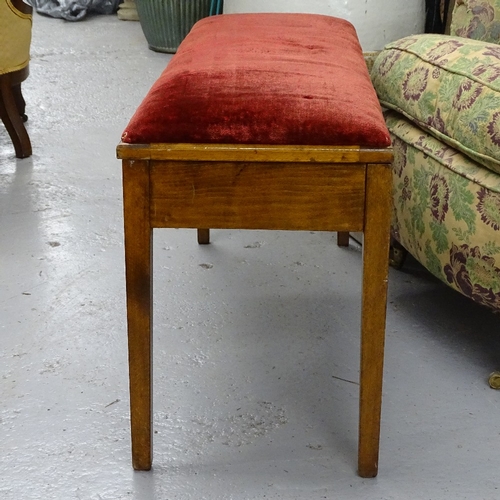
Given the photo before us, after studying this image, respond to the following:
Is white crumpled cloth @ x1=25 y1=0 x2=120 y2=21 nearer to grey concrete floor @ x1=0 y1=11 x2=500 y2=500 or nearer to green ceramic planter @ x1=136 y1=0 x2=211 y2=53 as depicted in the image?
green ceramic planter @ x1=136 y1=0 x2=211 y2=53

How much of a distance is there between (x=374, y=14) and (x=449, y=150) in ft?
3.50

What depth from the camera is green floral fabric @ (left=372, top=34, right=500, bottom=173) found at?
1.20 meters

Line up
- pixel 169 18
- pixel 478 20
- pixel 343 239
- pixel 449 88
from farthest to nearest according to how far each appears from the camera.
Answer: pixel 169 18 < pixel 343 239 < pixel 478 20 < pixel 449 88

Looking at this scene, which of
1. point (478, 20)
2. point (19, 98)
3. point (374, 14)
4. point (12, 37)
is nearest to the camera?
point (478, 20)

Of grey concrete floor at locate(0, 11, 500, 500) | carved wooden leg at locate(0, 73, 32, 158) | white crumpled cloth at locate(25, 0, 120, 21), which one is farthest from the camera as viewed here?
white crumpled cloth at locate(25, 0, 120, 21)

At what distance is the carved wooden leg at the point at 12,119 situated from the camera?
2.19 metres

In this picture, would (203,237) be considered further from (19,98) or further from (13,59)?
A: (19,98)

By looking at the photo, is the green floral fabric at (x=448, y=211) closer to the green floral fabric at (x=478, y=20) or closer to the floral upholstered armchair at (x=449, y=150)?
the floral upholstered armchair at (x=449, y=150)

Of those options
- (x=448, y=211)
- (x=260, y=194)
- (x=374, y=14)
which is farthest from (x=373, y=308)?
(x=374, y=14)

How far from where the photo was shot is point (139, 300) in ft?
3.31

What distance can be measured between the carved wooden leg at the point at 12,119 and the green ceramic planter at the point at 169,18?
54.4 inches

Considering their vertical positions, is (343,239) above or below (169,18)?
below

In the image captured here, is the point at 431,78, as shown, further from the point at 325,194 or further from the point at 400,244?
the point at 325,194

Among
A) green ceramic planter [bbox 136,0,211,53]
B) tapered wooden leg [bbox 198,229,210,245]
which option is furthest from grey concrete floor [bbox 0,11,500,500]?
green ceramic planter [bbox 136,0,211,53]
